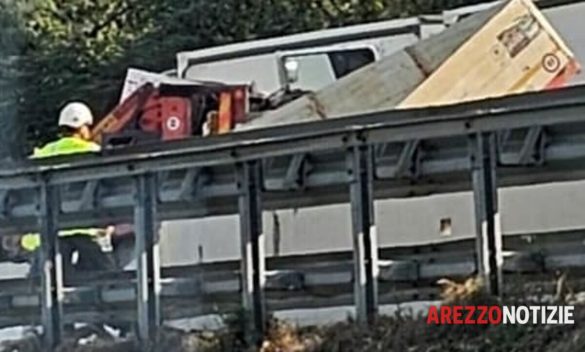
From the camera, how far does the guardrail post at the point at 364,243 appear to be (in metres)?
7.11

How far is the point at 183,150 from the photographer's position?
25.7ft

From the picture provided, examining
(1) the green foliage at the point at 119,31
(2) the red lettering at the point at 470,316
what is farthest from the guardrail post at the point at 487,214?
(1) the green foliage at the point at 119,31

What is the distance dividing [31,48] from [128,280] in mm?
17363

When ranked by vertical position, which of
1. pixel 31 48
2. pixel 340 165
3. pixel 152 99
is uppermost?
pixel 31 48

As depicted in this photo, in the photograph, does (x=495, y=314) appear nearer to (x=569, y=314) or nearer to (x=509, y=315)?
(x=509, y=315)

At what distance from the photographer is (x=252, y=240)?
298 inches

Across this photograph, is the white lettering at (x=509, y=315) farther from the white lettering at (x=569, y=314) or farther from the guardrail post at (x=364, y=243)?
the guardrail post at (x=364, y=243)

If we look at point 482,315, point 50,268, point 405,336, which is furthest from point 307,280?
point 50,268

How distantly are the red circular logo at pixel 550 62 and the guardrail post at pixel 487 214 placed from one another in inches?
128

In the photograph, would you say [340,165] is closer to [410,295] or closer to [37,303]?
[410,295]

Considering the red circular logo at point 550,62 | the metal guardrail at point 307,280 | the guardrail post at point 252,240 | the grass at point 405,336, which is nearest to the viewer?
the grass at point 405,336

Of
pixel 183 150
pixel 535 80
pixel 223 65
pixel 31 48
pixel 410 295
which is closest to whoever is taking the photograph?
pixel 410 295

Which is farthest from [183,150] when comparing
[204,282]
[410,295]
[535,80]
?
[535,80]

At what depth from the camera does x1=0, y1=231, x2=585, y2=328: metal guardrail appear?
7.01 m
